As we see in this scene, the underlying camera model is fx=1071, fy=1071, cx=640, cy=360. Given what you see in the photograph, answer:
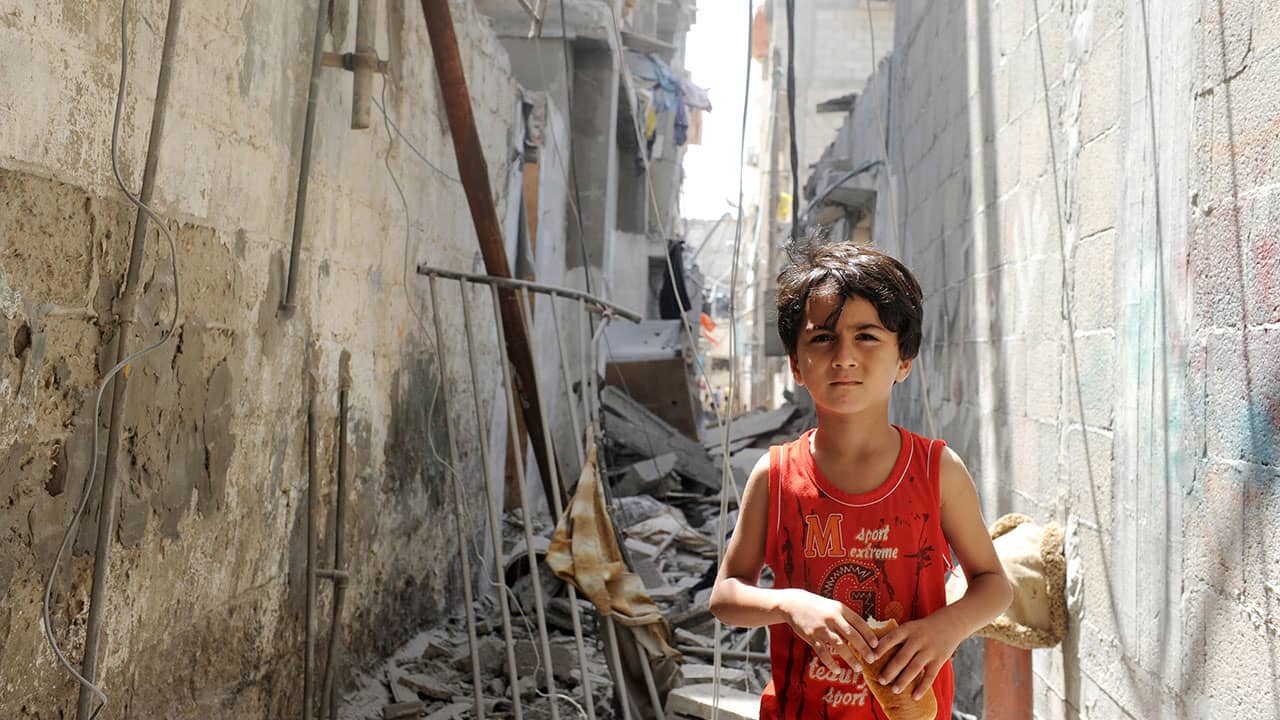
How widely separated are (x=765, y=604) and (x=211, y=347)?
191cm

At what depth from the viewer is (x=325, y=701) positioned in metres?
3.57

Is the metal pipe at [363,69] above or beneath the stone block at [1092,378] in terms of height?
above

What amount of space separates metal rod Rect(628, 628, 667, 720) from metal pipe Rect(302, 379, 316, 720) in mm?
1109

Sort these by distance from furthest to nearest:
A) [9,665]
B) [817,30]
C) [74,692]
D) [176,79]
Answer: [817,30]
[176,79]
[74,692]
[9,665]

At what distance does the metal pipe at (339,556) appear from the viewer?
11.7 ft

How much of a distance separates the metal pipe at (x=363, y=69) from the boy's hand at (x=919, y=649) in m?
2.71

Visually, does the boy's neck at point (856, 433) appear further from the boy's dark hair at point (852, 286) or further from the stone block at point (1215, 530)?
the stone block at point (1215, 530)

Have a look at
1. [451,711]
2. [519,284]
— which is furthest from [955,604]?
[451,711]

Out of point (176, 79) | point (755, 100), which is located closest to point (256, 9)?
point (176, 79)

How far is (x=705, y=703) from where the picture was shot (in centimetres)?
354

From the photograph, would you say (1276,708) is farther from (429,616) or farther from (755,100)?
(755,100)

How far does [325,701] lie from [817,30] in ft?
70.3

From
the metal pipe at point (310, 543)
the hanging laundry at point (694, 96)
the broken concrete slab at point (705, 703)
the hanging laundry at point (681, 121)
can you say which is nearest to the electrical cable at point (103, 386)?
the metal pipe at point (310, 543)

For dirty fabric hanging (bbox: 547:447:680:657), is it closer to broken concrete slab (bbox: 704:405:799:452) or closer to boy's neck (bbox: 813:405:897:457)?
boy's neck (bbox: 813:405:897:457)
